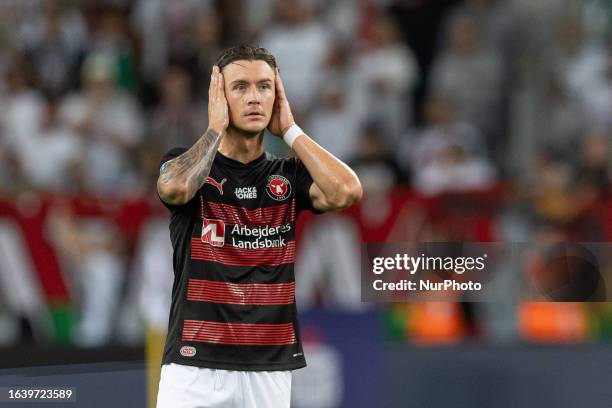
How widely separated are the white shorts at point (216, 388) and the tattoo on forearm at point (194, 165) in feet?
2.42

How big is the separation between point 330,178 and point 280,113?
412 millimetres

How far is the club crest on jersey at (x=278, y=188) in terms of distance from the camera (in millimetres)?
5266

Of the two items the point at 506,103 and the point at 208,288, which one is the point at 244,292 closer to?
the point at 208,288

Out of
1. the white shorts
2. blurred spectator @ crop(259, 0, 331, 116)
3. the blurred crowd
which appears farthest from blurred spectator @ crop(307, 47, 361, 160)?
the white shorts

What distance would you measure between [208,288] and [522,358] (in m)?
2.78

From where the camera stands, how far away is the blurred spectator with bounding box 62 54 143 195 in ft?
40.1

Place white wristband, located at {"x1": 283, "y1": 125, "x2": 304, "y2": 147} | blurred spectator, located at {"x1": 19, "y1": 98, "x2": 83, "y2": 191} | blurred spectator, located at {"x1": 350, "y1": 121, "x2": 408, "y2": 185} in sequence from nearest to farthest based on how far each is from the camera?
white wristband, located at {"x1": 283, "y1": 125, "x2": 304, "y2": 147}
blurred spectator, located at {"x1": 350, "y1": 121, "x2": 408, "y2": 185}
blurred spectator, located at {"x1": 19, "y1": 98, "x2": 83, "y2": 191}

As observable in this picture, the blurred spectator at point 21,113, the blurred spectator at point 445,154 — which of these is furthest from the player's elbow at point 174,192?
the blurred spectator at point 21,113

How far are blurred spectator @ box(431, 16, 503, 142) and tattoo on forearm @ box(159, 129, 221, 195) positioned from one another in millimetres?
7148

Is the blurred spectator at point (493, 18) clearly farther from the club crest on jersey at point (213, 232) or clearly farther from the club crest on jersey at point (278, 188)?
the club crest on jersey at point (213, 232)

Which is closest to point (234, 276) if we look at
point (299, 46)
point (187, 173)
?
point (187, 173)

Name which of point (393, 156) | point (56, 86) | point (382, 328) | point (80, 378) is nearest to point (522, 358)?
point (382, 328)

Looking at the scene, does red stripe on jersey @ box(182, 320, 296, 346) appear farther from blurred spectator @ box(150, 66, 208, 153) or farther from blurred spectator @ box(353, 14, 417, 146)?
blurred spectator @ box(353, 14, 417, 146)

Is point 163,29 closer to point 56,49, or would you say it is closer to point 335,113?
point 56,49
